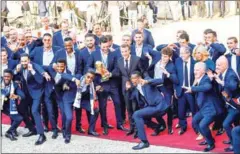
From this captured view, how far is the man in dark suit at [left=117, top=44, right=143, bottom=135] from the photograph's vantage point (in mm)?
10131

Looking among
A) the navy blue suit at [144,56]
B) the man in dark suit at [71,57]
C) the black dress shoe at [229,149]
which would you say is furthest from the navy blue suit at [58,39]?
the black dress shoe at [229,149]

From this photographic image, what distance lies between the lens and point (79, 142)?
992 centimetres

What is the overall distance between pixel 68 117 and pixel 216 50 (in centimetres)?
282

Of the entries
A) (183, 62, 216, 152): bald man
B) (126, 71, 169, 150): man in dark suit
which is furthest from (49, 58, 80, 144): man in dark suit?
(183, 62, 216, 152): bald man

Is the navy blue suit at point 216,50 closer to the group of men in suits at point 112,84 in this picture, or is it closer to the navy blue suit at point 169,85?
the group of men in suits at point 112,84

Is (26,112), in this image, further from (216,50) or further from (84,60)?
A: (216,50)

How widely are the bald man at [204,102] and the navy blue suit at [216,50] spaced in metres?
1.44

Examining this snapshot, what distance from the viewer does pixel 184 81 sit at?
1007cm

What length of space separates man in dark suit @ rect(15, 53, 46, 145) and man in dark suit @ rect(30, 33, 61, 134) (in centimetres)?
15

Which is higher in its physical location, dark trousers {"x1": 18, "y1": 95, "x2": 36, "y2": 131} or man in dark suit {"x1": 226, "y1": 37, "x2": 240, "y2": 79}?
man in dark suit {"x1": 226, "y1": 37, "x2": 240, "y2": 79}

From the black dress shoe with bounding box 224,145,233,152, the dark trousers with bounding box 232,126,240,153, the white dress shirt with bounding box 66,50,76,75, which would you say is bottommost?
the black dress shoe with bounding box 224,145,233,152

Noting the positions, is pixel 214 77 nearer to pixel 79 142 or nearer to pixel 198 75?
pixel 198 75

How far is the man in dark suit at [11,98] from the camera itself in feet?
33.7

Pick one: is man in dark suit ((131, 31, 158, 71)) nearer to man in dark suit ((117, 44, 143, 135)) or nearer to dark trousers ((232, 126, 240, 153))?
man in dark suit ((117, 44, 143, 135))
